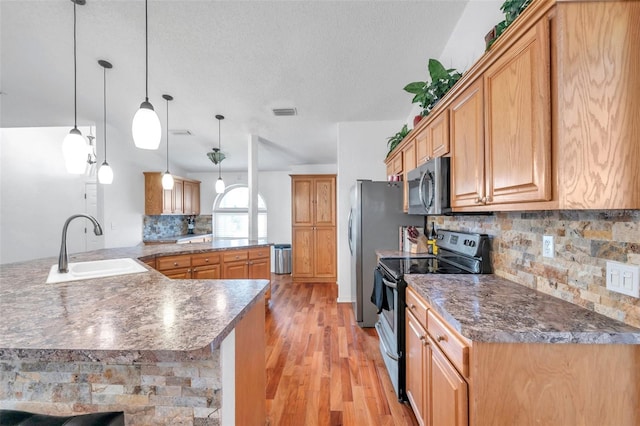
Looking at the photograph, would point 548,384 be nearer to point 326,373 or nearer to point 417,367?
point 417,367

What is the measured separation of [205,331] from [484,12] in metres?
2.48

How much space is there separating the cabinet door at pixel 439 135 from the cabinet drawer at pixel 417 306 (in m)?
0.92

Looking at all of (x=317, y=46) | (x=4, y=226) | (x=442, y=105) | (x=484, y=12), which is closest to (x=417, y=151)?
(x=442, y=105)

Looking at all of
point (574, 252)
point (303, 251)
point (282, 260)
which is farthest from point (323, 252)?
point (574, 252)

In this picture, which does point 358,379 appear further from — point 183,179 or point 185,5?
point 183,179

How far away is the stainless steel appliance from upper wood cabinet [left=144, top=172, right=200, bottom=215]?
15.4 ft

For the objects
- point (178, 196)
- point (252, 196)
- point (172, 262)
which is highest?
point (178, 196)

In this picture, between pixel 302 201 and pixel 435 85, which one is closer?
pixel 435 85

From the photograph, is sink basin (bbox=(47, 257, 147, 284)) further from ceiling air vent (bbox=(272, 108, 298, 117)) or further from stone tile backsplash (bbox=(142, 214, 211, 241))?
stone tile backsplash (bbox=(142, 214, 211, 241))

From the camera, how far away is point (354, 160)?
380 centimetres

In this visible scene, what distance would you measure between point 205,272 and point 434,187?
2.78 meters

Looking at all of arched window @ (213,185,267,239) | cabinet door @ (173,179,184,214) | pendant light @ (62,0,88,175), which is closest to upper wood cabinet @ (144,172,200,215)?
cabinet door @ (173,179,184,214)

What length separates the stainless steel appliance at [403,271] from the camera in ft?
5.47

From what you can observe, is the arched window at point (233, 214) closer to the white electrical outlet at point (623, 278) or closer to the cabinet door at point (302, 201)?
the cabinet door at point (302, 201)
